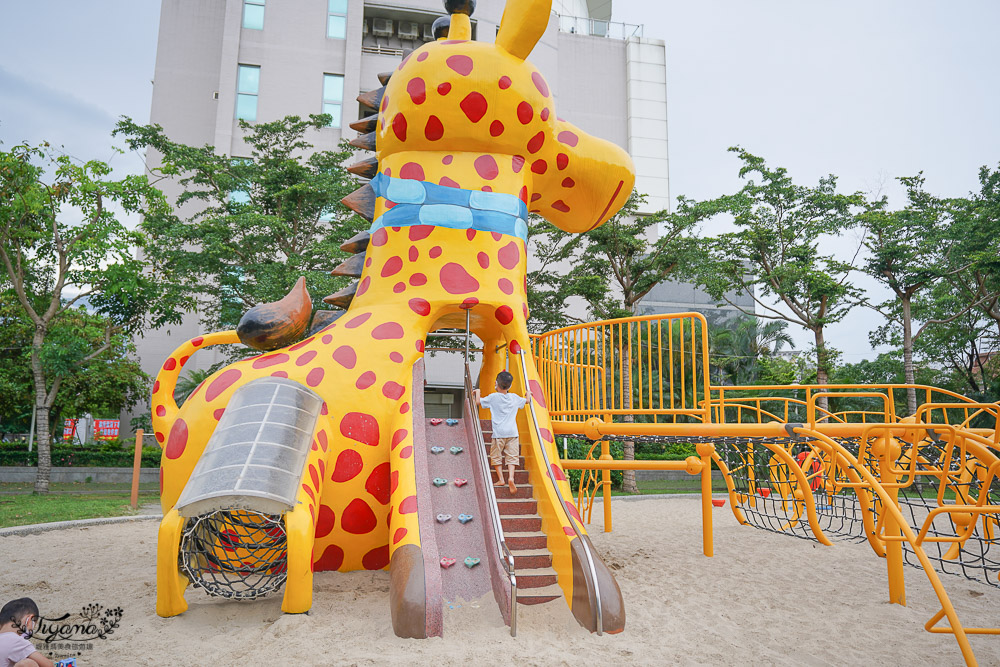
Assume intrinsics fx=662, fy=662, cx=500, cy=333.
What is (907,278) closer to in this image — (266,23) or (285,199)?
(285,199)

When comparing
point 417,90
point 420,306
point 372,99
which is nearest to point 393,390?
point 420,306

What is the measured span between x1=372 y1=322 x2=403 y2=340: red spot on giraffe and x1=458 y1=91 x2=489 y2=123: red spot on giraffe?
2.44 metres

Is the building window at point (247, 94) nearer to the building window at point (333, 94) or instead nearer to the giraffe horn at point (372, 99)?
the building window at point (333, 94)

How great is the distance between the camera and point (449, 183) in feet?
24.0

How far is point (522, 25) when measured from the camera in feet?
24.1

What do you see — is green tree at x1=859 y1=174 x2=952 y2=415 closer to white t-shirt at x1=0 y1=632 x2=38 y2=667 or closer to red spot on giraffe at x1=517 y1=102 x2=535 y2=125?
red spot on giraffe at x1=517 y1=102 x2=535 y2=125

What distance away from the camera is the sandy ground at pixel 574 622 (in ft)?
15.5

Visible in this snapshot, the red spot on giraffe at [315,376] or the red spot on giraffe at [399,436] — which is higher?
the red spot on giraffe at [315,376]

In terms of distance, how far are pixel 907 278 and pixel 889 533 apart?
54.0ft

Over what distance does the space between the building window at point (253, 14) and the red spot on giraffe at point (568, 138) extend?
2215 centimetres

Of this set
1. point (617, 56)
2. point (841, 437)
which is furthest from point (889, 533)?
point (617, 56)

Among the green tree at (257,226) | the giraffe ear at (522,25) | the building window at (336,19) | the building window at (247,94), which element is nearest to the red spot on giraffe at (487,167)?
the giraffe ear at (522,25)

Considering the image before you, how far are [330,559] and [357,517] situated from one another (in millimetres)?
473

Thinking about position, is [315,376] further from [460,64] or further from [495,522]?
[460,64]
